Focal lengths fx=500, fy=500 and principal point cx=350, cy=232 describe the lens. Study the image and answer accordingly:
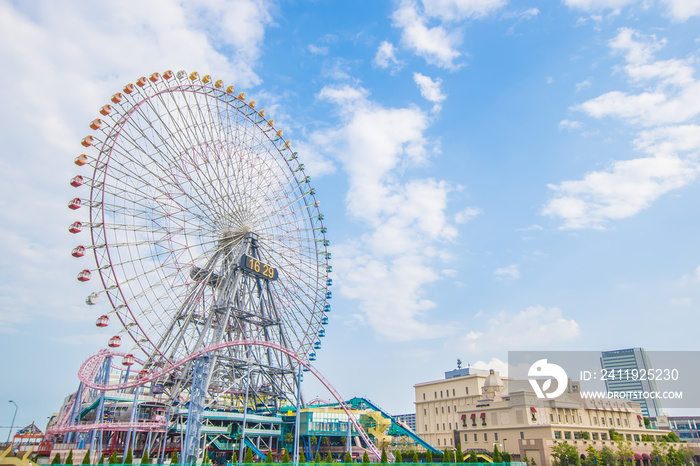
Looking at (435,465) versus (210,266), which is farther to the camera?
(210,266)

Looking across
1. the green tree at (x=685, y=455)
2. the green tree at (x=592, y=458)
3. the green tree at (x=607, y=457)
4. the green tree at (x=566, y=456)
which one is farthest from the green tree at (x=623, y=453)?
the green tree at (x=566, y=456)

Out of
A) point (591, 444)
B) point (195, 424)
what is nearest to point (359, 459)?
point (195, 424)

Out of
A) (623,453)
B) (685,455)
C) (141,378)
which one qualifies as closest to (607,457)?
(623,453)

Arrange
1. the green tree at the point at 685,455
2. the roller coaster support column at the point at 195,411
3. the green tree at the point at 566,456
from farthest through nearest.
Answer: the green tree at the point at 685,455, the green tree at the point at 566,456, the roller coaster support column at the point at 195,411

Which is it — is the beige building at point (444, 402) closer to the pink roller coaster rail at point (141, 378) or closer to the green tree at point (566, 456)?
the green tree at point (566, 456)

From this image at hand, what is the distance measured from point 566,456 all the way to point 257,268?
46.9m

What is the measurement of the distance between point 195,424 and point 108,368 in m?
16.9

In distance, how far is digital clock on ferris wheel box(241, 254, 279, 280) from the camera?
65000 mm

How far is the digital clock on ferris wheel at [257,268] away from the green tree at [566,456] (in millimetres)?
44217

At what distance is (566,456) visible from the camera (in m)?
64.4

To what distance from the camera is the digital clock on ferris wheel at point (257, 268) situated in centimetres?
6500

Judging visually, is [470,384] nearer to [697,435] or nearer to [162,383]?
[162,383]

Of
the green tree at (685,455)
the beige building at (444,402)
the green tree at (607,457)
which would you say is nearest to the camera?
the green tree at (607,457)

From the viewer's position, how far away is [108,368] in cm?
6244
